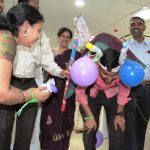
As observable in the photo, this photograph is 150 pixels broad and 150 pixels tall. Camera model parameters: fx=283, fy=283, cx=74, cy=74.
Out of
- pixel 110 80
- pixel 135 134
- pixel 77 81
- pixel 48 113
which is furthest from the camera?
pixel 135 134

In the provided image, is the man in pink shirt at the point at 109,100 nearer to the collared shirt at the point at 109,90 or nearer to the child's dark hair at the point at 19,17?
the collared shirt at the point at 109,90

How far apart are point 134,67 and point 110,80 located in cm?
19

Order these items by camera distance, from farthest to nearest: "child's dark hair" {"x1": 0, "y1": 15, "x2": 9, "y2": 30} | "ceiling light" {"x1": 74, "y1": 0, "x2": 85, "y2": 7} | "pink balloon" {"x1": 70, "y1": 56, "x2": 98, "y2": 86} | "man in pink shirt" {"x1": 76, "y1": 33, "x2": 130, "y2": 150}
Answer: "ceiling light" {"x1": 74, "y1": 0, "x2": 85, "y2": 7}
"man in pink shirt" {"x1": 76, "y1": 33, "x2": 130, "y2": 150}
"pink balloon" {"x1": 70, "y1": 56, "x2": 98, "y2": 86}
"child's dark hair" {"x1": 0, "y1": 15, "x2": 9, "y2": 30}

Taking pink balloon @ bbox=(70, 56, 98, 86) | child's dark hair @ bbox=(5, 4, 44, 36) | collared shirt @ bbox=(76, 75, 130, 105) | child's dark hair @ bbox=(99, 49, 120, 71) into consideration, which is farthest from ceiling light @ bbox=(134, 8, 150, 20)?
child's dark hair @ bbox=(5, 4, 44, 36)

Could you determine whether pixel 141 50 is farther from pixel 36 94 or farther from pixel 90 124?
pixel 36 94

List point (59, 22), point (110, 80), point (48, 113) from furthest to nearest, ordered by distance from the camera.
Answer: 1. point (59, 22)
2. point (48, 113)
3. point (110, 80)

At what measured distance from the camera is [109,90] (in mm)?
2000

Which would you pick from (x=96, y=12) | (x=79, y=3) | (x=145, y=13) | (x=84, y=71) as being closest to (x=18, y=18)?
(x=84, y=71)

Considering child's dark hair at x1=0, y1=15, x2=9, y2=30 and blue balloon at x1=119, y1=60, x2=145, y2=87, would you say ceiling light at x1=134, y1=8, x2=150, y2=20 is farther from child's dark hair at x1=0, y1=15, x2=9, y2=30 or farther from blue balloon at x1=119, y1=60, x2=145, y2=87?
child's dark hair at x1=0, y1=15, x2=9, y2=30

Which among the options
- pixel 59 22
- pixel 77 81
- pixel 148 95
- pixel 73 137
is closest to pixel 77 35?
pixel 77 81

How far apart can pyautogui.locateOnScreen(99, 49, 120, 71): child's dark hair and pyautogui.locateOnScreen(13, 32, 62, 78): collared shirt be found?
1.39 ft

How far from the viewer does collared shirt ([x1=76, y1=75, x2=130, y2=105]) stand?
1.95 m

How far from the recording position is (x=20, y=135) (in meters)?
1.85

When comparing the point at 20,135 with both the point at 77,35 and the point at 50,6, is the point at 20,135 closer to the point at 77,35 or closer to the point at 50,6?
the point at 77,35
